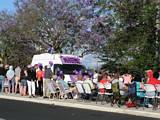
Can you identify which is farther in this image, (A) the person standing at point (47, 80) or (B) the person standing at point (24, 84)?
(B) the person standing at point (24, 84)

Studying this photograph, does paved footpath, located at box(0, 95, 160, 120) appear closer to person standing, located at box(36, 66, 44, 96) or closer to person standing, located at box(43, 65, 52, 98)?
person standing, located at box(43, 65, 52, 98)

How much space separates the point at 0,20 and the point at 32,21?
789cm

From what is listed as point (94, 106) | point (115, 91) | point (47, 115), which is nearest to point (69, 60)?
point (115, 91)

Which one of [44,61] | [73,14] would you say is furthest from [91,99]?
[73,14]

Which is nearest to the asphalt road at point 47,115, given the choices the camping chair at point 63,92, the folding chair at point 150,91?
the folding chair at point 150,91

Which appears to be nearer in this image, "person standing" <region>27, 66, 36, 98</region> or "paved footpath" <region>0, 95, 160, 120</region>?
"paved footpath" <region>0, 95, 160, 120</region>

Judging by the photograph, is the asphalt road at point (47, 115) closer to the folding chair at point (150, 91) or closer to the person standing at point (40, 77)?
the folding chair at point (150, 91)

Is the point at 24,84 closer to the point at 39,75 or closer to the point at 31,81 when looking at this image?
the point at 31,81

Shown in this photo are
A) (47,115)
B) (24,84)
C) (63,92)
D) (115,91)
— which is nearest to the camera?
(47,115)

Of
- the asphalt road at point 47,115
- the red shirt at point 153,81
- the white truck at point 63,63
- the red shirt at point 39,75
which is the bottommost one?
the asphalt road at point 47,115

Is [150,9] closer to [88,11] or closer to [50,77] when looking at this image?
[50,77]

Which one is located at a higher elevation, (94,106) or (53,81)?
(53,81)

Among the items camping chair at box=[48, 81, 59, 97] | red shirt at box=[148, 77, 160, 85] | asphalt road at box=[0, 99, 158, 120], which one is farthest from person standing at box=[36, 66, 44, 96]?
red shirt at box=[148, 77, 160, 85]

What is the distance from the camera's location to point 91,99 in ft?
90.4
